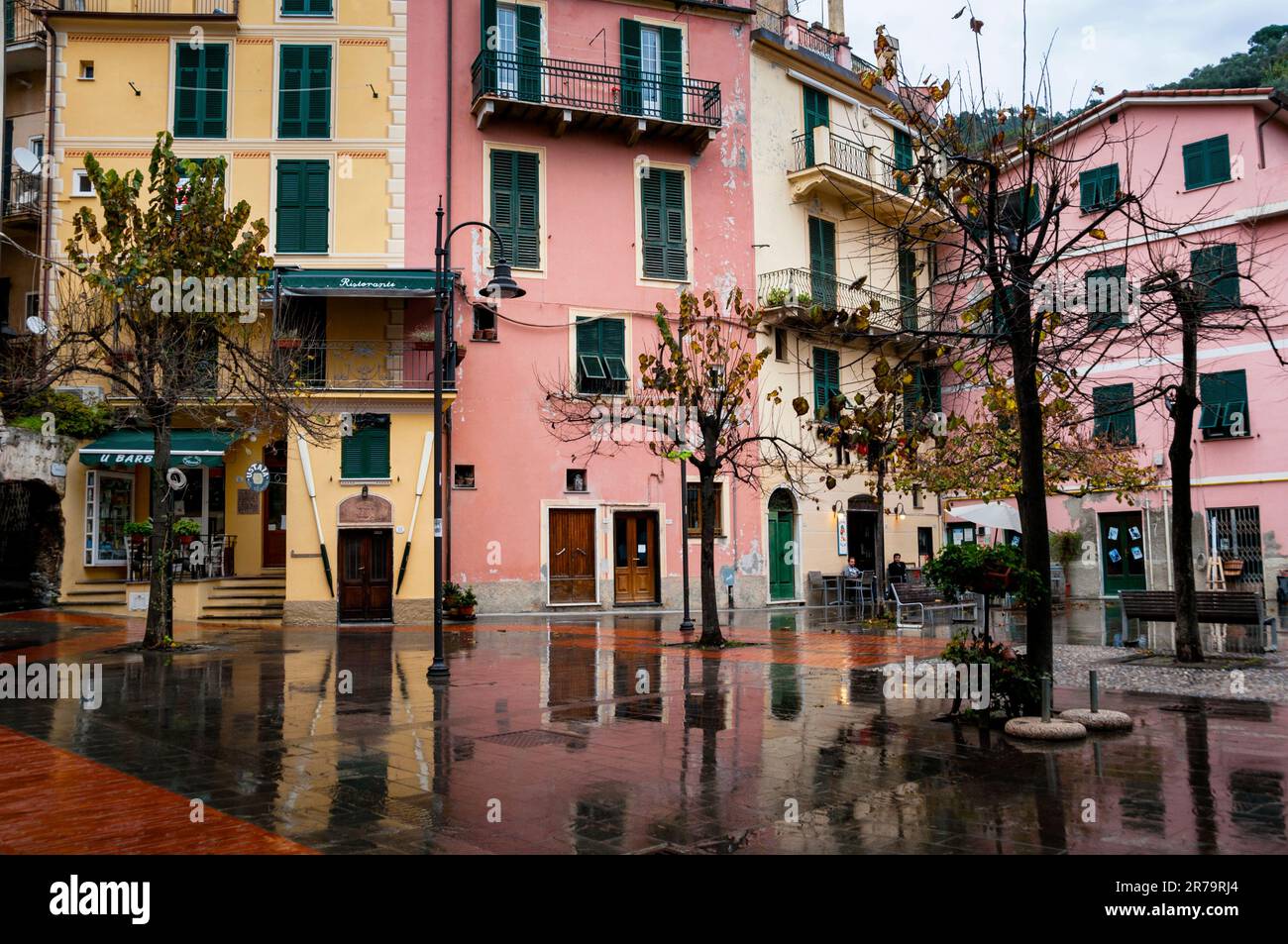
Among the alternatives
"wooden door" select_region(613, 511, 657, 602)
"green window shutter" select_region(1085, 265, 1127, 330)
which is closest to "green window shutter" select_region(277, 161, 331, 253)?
"wooden door" select_region(613, 511, 657, 602)

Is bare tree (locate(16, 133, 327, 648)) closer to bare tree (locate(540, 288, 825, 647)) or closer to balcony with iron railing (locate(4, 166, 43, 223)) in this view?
bare tree (locate(540, 288, 825, 647))

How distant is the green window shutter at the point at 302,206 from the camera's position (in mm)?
24141

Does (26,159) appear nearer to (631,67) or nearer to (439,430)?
(631,67)

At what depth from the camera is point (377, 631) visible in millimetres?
20828

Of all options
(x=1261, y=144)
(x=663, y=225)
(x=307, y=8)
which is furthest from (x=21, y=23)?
(x=1261, y=144)

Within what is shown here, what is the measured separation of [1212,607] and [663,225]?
17.7m

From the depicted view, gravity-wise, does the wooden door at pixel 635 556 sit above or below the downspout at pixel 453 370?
below

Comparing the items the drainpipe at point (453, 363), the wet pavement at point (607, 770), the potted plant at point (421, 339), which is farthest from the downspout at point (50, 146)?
the wet pavement at point (607, 770)

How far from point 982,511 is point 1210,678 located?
1015cm

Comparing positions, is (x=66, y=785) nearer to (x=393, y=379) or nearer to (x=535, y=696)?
(x=535, y=696)

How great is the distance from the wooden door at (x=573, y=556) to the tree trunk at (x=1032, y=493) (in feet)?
57.1

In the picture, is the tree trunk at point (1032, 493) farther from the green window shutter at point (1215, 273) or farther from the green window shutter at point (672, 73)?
the green window shutter at point (672, 73)

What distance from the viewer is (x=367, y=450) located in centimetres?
2312
